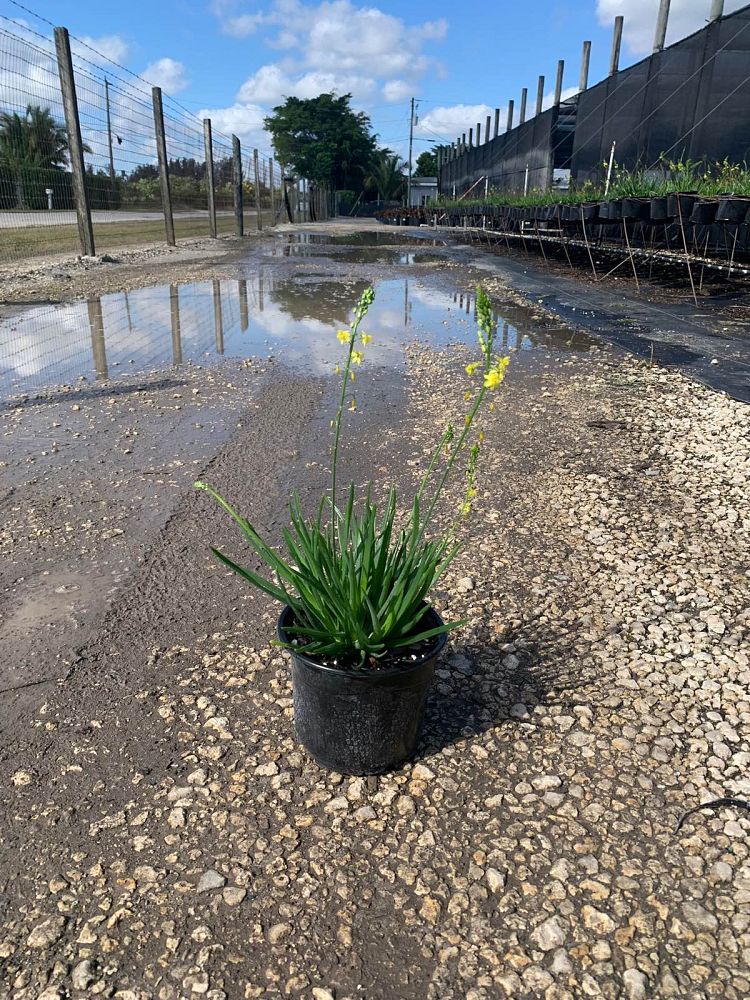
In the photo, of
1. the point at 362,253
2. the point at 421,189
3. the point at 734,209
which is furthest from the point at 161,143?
the point at 421,189

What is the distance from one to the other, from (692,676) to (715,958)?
3.41 ft

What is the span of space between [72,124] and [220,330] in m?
7.17

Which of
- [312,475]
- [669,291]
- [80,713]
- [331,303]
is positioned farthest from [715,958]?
[669,291]

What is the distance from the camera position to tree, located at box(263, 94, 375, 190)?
64.9 metres

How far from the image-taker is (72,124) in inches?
489

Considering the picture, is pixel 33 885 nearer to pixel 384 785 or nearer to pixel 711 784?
pixel 384 785

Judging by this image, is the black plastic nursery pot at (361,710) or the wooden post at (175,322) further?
the wooden post at (175,322)

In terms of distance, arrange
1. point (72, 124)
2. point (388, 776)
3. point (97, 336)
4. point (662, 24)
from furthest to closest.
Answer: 1. point (662, 24)
2. point (72, 124)
3. point (97, 336)
4. point (388, 776)

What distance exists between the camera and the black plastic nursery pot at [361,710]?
1956mm

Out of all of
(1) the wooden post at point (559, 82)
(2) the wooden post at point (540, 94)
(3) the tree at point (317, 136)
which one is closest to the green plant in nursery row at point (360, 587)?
(1) the wooden post at point (559, 82)

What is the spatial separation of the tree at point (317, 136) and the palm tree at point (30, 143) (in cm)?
5600

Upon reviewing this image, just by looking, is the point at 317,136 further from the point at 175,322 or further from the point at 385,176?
the point at 175,322

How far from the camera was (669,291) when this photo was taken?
11078 mm

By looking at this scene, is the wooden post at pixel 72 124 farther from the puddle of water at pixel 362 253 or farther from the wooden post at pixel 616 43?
the wooden post at pixel 616 43
